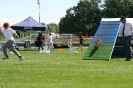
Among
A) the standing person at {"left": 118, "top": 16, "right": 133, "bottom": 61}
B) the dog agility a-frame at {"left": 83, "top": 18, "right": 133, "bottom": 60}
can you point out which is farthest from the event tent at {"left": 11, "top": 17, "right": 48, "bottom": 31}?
the standing person at {"left": 118, "top": 16, "right": 133, "bottom": 61}

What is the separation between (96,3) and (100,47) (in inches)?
4950

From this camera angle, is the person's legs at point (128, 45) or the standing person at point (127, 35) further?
the standing person at point (127, 35)

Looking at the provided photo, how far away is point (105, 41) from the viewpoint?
20.8m

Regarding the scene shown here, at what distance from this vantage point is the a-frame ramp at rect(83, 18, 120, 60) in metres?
19.8

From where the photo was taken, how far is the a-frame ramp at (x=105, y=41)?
19844 mm

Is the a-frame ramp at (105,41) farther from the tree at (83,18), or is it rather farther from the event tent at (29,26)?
the tree at (83,18)

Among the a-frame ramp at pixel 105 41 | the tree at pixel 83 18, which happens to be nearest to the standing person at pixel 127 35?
the a-frame ramp at pixel 105 41

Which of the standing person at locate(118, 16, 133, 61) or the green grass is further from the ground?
the standing person at locate(118, 16, 133, 61)

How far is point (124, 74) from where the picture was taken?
41.4 ft

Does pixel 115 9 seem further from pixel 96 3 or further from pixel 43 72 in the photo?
pixel 43 72

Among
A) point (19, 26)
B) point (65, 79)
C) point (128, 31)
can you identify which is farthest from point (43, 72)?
point (19, 26)

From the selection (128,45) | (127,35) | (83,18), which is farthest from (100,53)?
(83,18)

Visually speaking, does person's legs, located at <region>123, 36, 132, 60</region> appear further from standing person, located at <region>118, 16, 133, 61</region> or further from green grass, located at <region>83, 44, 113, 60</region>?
green grass, located at <region>83, 44, 113, 60</region>

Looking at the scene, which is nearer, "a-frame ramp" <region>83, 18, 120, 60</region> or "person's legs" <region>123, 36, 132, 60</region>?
"person's legs" <region>123, 36, 132, 60</region>
